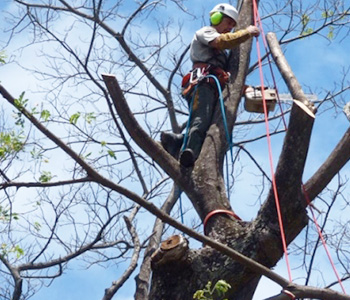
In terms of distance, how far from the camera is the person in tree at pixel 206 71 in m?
5.67

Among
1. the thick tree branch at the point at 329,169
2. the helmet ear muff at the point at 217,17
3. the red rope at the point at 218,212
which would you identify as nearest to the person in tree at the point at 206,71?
the helmet ear muff at the point at 217,17

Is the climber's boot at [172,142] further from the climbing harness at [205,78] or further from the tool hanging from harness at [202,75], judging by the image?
the tool hanging from harness at [202,75]

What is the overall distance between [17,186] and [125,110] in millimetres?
799

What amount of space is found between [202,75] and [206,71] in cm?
6

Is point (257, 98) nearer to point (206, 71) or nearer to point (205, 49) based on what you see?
point (206, 71)

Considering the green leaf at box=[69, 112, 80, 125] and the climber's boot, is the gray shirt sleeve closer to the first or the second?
the climber's boot

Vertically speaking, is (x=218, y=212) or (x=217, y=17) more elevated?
(x=217, y=17)

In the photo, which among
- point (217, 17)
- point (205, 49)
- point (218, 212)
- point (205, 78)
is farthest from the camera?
point (217, 17)

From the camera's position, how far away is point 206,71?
597 centimetres

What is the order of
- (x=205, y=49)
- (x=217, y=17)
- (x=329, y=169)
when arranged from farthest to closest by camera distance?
(x=217, y=17) → (x=205, y=49) → (x=329, y=169)

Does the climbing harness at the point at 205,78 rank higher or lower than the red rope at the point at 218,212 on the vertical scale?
higher

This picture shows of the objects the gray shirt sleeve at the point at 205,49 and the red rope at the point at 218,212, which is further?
the gray shirt sleeve at the point at 205,49

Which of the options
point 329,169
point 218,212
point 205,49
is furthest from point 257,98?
point 329,169

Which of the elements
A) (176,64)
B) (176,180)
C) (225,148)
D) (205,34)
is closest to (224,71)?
(205,34)
